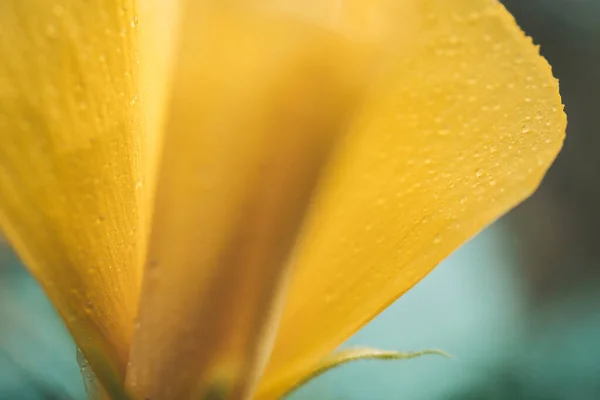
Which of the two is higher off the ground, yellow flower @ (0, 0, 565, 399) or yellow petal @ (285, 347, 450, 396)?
yellow flower @ (0, 0, 565, 399)

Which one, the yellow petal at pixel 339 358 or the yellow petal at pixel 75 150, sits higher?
the yellow petal at pixel 75 150
